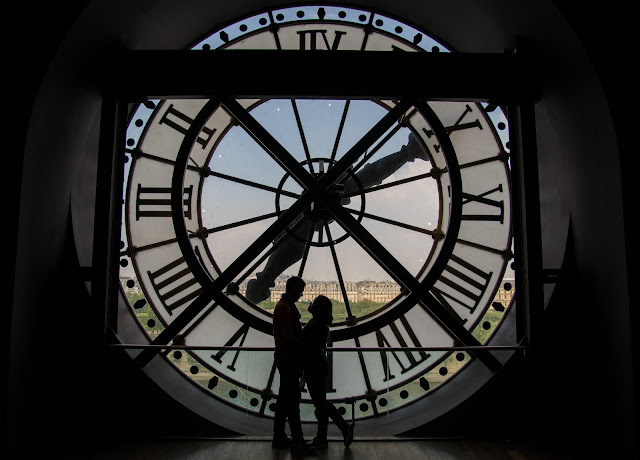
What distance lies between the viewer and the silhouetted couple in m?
2.64

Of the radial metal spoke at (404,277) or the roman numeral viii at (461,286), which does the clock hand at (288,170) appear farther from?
the roman numeral viii at (461,286)

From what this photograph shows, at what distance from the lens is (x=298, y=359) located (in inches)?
104

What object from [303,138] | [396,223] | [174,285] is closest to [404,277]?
[396,223]

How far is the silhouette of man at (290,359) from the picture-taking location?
8.64 feet

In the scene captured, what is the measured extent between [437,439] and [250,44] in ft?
9.75

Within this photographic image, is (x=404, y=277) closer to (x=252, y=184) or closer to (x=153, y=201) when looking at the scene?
(x=252, y=184)

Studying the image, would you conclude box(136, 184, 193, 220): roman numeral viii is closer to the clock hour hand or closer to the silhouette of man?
the clock hour hand
